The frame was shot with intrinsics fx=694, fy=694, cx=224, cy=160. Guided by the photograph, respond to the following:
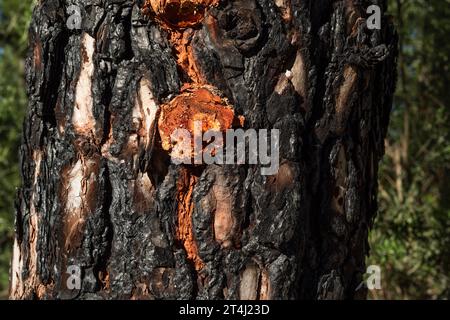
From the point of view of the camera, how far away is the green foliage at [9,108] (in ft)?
12.7

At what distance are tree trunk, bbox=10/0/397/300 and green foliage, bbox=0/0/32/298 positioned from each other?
85.4 inches

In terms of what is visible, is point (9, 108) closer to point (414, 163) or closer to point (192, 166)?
point (414, 163)

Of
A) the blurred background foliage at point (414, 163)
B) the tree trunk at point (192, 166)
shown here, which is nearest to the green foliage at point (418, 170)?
the blurred background foliage at point (414, 163)

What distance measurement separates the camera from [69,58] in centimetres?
138

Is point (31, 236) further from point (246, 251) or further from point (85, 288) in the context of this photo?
point (246, 251)

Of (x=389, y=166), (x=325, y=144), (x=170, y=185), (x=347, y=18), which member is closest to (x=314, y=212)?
(x=325, y=144)

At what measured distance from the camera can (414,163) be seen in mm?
3818

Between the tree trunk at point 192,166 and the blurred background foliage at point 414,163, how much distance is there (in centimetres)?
190

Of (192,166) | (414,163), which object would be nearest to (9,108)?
(414,163)

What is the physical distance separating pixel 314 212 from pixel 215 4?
0.45 m

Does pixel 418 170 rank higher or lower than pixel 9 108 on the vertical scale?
lower

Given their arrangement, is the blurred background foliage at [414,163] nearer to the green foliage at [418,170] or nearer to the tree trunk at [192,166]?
the green foliage at [418,170]

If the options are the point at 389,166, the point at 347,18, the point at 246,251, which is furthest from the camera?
the point at 389,166

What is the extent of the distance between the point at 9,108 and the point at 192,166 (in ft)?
9.09
